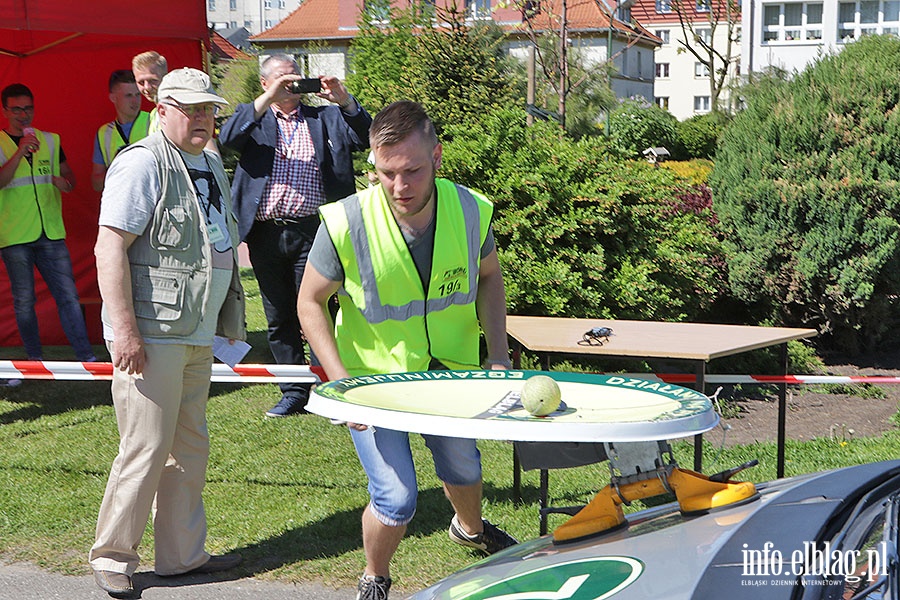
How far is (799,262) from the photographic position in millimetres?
9023

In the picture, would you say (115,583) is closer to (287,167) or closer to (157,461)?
(157,461)

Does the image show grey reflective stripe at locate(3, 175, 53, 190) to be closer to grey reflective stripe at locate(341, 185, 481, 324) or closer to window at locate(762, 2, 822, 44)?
grey reflective stripe at locate(341, 185, 481, 324)

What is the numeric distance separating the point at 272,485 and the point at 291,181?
6.91 feet

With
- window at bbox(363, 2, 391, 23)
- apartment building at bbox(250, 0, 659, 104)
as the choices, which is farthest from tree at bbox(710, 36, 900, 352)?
apartment building at bbox(250, 0, 659, 104)

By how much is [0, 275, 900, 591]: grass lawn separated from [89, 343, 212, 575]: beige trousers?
33cm

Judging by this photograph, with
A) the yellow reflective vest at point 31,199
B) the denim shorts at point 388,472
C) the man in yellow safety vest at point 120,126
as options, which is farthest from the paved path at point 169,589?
the man in yellow safety vest at point 120,126

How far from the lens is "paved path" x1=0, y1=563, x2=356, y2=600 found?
4.55 m

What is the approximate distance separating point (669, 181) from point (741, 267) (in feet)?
3.79

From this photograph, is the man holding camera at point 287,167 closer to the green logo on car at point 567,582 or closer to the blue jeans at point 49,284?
the blue jeans at point 49,284

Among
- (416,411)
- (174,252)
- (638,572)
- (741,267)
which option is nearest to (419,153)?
(416,411)

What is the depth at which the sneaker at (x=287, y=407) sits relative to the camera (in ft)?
24.4

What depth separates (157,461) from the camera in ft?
14.7

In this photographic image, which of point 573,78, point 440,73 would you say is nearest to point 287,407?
point 440,73

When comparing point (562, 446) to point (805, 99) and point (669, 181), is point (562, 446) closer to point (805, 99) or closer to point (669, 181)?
point (669, 181)
